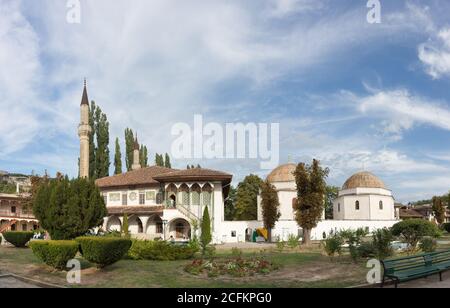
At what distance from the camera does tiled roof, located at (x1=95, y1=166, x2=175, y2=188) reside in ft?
124

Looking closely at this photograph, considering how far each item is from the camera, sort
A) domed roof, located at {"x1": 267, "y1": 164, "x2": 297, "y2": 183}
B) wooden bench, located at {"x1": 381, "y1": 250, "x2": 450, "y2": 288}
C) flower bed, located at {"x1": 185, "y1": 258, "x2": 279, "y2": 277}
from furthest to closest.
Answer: domed roof, located at {"x1": 267, "y1": 164, "x2": 297, "y2": 183} → flower bed, located at {"x1": 185, "y1": 258, "x2": 279, "y2": 277} → wooden bench, located at {"x1": 381, "y1": 250, "x2": 450, "y2": 288}

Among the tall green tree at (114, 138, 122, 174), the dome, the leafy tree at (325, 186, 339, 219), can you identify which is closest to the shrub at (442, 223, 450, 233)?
the dome

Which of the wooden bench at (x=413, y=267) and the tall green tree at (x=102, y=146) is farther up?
the tall green tree at (x=102, y=146)

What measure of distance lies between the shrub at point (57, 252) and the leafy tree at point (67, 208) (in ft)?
10.8

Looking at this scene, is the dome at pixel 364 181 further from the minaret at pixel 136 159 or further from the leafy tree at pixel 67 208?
the leafy tree at pixel 67 208

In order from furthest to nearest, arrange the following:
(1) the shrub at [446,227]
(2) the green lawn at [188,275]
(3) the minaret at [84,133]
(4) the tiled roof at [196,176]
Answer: (1) the shrub at [446,227] < (3) the minaret at [84,133] < (4) the tiled roof at [196,176] < (2) the green lawn at [188,275]

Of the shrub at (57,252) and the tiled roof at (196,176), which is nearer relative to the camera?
the shrub at (57,252)

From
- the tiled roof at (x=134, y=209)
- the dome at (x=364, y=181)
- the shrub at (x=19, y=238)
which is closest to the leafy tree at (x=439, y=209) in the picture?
the dome at (x=364, y=181)

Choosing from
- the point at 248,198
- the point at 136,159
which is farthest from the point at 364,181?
the point at 136,159

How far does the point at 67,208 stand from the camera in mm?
17484

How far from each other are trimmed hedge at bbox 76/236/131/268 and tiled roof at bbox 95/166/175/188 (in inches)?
891

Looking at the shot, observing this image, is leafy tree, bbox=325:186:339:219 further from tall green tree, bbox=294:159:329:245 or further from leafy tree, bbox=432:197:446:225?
tall green tree, bbox=294:159:329:245

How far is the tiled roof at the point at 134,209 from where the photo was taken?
35562 mm
